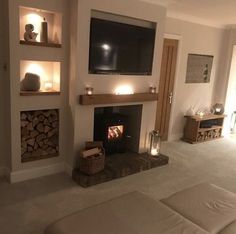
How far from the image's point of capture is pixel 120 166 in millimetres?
3537

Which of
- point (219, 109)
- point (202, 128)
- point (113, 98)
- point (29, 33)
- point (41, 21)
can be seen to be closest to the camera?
point (29, 33)

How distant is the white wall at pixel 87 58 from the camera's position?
3099 mm

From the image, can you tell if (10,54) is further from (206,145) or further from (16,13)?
(206,145)

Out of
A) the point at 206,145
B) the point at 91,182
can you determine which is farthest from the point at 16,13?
the point at 206,145

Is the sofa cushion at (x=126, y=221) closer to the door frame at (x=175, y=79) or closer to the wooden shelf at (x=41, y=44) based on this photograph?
the wooden shelf at (x=41, y=44)

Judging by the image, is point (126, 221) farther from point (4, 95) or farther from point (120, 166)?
point (4, 95)

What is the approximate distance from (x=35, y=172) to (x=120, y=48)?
1.99 meters

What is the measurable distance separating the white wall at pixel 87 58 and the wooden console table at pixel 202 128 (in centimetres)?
174

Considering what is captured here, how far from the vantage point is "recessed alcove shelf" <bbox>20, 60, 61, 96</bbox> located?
3.21m

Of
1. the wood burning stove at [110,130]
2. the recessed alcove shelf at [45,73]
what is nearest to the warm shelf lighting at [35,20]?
the recessed alcove shelf at [45,73]

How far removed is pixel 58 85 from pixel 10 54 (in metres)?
0.71

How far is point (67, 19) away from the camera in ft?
10.4

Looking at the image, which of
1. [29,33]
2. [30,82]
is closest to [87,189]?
[30,82]

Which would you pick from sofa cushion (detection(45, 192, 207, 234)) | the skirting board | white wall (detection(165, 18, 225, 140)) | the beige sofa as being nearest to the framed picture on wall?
white wall (detection(165, 18, 225, 140))
